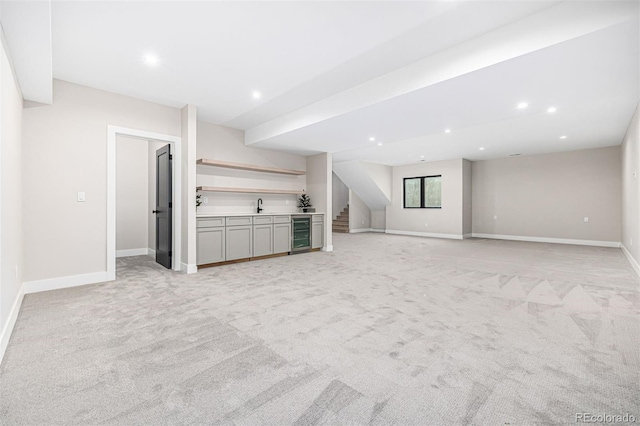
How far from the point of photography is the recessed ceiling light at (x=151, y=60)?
129 inches

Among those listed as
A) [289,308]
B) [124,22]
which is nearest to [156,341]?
[289,308]

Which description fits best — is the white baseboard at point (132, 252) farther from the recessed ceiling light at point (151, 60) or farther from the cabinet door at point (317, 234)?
the recessed ceiling light at point (151, 60)

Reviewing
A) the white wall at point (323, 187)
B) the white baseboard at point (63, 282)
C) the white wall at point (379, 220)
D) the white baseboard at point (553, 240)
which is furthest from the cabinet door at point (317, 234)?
the white baseboard at point (553, 240)

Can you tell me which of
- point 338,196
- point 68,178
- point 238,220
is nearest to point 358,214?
point 338,196

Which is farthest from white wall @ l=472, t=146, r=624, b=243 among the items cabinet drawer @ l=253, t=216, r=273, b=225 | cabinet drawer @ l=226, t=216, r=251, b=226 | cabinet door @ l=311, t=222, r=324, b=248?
cabinet drawer @ l=226, t=216, r=251, b=226

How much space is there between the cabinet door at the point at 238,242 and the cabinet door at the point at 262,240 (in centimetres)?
12

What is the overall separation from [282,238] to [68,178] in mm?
3640

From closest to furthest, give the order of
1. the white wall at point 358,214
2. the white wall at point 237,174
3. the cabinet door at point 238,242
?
the cabinet door at point 238,242, the white wall at point 237,174, the white wall at point 358,214

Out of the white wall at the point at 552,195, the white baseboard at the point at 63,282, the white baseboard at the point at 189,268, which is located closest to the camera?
the white baseboard at the point at 63,282

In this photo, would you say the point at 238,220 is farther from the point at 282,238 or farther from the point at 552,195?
the point at 552,195

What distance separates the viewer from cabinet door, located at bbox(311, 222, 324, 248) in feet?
23.0

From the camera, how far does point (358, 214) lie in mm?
12180

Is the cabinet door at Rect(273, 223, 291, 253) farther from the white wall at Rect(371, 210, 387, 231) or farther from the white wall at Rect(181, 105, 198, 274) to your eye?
the white wall at Rect(371, 210, 387, 231)

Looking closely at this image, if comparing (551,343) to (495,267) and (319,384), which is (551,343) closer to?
(319,384)
